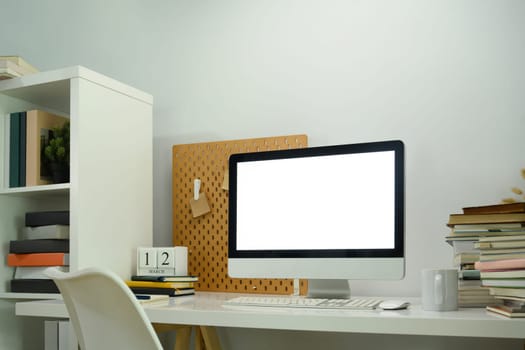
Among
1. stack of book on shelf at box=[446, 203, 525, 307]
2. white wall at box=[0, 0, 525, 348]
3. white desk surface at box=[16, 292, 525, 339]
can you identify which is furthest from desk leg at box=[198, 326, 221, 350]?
stack of book on shelf at box=[446, 203, 525, 307]

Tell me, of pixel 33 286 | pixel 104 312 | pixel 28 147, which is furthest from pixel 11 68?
pixel 104 312

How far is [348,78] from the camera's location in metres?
2.35

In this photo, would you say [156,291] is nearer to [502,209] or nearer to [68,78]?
[68,78]

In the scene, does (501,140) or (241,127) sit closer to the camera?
(501,140)

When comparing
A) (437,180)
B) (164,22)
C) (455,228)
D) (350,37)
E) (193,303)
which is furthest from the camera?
(164,22)

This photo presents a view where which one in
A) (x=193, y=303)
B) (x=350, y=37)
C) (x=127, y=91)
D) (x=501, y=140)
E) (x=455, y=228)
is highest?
(x=350, y=37)

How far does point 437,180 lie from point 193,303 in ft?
3.02

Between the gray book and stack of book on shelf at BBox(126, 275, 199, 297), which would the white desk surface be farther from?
the gray book

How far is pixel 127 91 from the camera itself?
8.09 ft

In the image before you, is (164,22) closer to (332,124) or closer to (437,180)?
(332,124)

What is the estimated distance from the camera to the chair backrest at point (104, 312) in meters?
1.35

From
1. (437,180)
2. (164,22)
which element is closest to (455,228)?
(437,180)

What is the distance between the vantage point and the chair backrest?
135 cm

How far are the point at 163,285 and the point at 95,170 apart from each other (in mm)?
474
